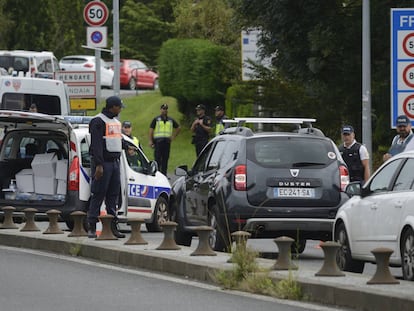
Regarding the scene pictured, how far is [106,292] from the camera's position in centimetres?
1367

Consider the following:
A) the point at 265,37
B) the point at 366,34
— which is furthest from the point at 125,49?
the point at 366,34

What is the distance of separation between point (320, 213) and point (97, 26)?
21907mm

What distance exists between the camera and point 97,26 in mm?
38531

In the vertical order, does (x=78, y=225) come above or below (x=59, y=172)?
below

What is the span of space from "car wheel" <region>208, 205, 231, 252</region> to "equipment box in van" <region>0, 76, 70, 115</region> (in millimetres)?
16701

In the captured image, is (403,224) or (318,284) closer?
(318,284)

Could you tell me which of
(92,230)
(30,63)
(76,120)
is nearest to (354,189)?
(92,230)

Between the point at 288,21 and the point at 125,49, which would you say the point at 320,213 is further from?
the point at 125,49

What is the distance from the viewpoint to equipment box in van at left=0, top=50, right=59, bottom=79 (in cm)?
4194

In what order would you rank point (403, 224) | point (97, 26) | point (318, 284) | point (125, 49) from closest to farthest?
1. point (318, 284)
2. point (403, 224)
3. point (97, 26)
4. point (125, 49)

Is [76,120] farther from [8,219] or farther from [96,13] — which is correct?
[96,13]

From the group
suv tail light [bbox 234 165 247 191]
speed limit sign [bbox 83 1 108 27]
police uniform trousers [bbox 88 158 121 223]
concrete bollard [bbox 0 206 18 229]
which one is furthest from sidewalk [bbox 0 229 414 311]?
speed limit sign [bbox 83 1 108 27]

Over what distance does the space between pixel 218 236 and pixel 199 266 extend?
9.40ft

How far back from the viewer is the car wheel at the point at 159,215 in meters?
22.9
